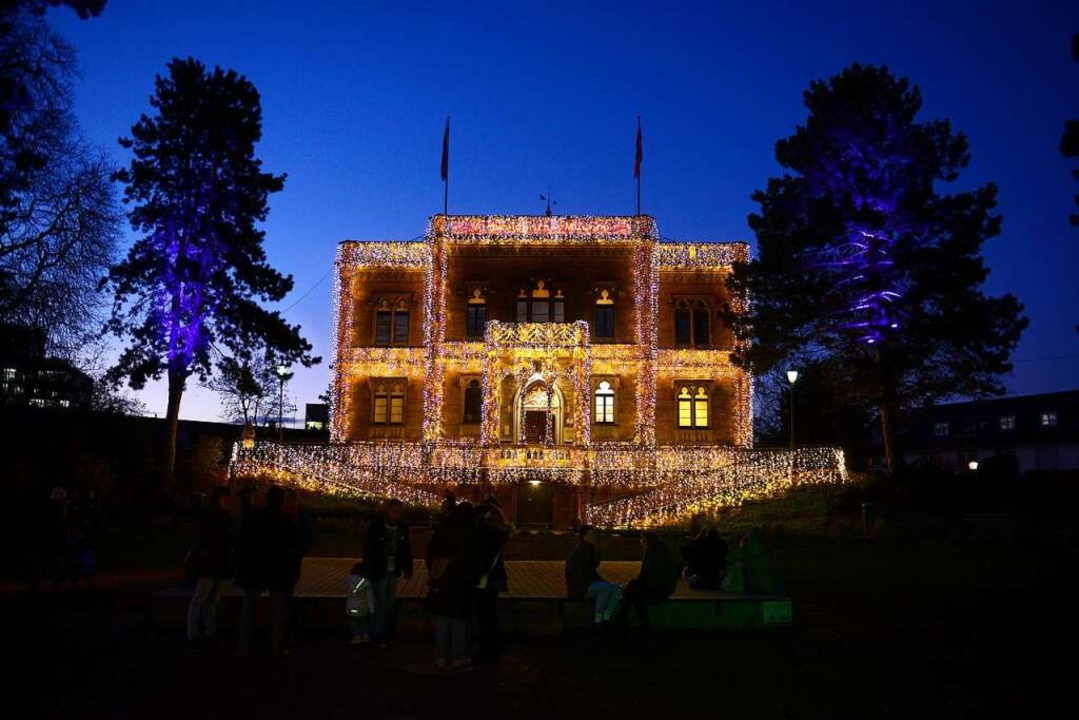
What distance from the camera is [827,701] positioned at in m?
9.29

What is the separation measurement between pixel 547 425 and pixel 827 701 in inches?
1310

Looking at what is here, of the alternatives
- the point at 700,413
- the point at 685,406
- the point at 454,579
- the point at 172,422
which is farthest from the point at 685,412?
the point at 454,579

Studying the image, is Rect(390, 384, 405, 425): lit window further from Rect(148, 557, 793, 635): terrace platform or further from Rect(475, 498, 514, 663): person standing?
Rect(475, 498, 514, 663): person standing

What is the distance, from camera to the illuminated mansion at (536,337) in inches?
1672

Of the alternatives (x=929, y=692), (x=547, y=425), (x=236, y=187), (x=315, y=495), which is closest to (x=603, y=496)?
(x=547, y=425)

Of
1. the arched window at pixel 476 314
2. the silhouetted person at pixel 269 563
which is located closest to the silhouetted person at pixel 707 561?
the silhouetted person at pixel 269 563

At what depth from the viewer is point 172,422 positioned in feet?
117

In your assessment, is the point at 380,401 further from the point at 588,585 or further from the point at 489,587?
the point at 489,587

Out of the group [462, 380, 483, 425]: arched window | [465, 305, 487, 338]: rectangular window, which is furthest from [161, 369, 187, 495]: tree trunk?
[465, 305, 487, 338]: rectangular window

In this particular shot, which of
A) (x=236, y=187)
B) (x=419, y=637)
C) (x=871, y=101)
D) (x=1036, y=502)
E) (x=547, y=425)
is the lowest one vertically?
(x=419, y=637)

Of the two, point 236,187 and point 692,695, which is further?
point 236,187

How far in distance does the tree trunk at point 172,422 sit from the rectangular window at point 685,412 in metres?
22.0

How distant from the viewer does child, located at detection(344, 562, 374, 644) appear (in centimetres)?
1221

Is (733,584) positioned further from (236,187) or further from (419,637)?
(236,187)
